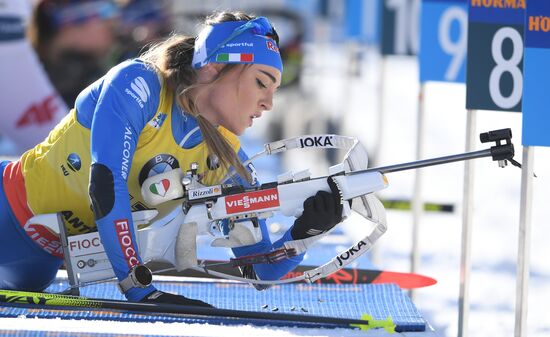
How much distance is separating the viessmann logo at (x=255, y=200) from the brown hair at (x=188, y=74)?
13 centimetres

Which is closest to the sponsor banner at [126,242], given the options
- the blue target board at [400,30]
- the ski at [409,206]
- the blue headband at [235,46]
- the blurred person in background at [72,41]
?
the blue headband at [235,46]

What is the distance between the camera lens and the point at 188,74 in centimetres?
381

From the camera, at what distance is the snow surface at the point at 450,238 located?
348cm

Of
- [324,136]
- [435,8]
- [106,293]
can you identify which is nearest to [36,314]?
[106,293]

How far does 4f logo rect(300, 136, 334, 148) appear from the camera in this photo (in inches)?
151

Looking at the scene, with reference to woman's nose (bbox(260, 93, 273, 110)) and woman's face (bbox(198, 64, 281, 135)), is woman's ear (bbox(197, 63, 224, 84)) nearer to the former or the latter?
woman's face (bbox(198, 64, 281, 135))

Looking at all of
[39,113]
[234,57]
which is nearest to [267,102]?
[234,57]

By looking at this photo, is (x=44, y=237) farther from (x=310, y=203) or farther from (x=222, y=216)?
(x=310, y=203)

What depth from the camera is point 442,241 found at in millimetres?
7926

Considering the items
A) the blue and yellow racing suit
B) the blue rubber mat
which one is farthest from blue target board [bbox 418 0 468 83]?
the blue and yellow racing suit

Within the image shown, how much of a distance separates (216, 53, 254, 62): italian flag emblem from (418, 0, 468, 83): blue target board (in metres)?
2.00

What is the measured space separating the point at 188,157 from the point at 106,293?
718 millimetres

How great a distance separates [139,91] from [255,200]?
50 centimetres

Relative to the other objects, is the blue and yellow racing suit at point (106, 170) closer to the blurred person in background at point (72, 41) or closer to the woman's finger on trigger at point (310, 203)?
the woman's finger on trigger at point (310, 203)
